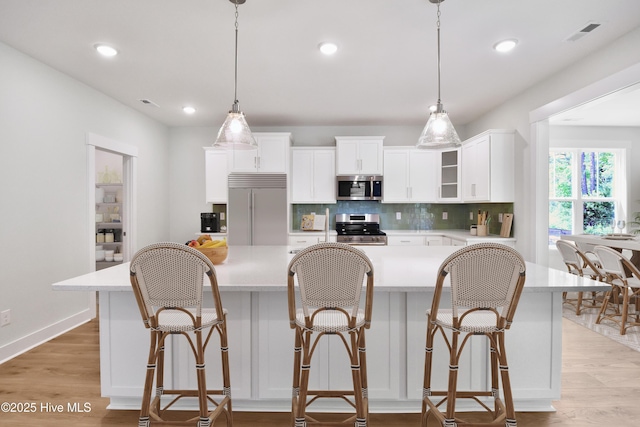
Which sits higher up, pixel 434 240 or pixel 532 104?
pixel 532 104

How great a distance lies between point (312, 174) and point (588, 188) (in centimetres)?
438

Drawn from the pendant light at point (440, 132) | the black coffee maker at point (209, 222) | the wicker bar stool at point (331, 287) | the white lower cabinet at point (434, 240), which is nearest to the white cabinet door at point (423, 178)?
the white lower cabinet at point (434, 240)

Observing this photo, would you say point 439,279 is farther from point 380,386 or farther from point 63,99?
point 63,99

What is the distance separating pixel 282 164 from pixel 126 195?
2080mm

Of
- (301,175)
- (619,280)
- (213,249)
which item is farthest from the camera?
(301,175)

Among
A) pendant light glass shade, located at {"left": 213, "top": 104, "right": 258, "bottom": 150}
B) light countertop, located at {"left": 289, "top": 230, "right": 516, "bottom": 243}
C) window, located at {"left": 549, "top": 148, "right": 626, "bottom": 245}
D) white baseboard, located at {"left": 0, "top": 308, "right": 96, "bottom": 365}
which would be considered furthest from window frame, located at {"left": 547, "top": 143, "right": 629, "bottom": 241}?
white baseboard, located at {"left": 0, "top": 308, "right": 96, "bottom": 365}

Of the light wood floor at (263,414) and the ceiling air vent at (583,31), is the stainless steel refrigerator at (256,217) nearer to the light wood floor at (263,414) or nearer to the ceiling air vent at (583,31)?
the light wood floor at (263,414)

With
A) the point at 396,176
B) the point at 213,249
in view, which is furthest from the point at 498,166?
the point at 213,249

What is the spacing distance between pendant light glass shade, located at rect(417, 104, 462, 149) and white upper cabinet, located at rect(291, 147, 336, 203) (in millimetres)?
3057

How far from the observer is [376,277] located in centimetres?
198

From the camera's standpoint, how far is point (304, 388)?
1583mm

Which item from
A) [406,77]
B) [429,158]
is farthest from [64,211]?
[429,158]

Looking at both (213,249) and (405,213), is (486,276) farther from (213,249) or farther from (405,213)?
(405,213)

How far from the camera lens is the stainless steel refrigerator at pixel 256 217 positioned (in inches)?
200
